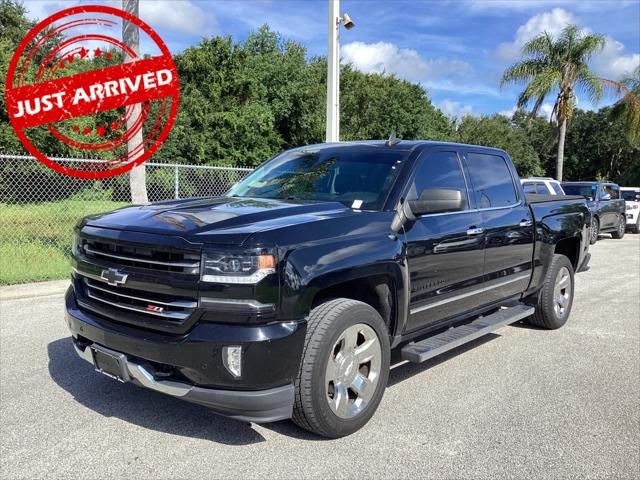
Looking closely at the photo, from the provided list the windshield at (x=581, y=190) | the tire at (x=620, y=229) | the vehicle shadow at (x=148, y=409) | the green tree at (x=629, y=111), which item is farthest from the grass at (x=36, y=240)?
the green tree at (x=629, y=111)

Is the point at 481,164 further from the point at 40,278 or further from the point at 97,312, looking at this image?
the point at 40,278

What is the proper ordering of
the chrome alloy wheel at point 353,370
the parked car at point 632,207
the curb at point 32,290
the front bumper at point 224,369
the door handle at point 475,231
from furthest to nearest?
the parked car at point 632,207
the curb at point 32,290
the door handle at point 475,231
the chrome alloy wheel at point 353,370
the front bumper at point 224,369

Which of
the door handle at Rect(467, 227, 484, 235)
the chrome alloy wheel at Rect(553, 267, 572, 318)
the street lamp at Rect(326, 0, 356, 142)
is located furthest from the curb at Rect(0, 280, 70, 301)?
the chrome alloy wheel at Rect(553, 267, 572, 318)

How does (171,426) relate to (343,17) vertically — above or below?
below

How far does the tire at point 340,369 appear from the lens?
315 cm

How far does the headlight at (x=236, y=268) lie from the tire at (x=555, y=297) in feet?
13.4

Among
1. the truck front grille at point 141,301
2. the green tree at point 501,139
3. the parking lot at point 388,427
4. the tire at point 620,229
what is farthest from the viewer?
the green tree at point 501,139

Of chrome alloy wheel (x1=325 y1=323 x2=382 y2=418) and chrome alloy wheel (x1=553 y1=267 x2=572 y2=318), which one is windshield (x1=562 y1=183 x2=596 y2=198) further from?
chrome alloy wheel (x1=325 y1=323 x2=382 y2=418)

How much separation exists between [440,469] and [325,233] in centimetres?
151

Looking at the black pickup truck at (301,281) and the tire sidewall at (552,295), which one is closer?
the black pickup truck at (301,281)

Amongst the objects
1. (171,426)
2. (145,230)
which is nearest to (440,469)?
(171,426)

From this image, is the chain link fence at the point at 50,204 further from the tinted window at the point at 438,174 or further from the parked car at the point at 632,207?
the parked car at the point at 632,207

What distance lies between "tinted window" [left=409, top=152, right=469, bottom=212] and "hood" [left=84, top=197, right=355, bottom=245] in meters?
0.69

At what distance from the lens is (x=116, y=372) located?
3.24m
